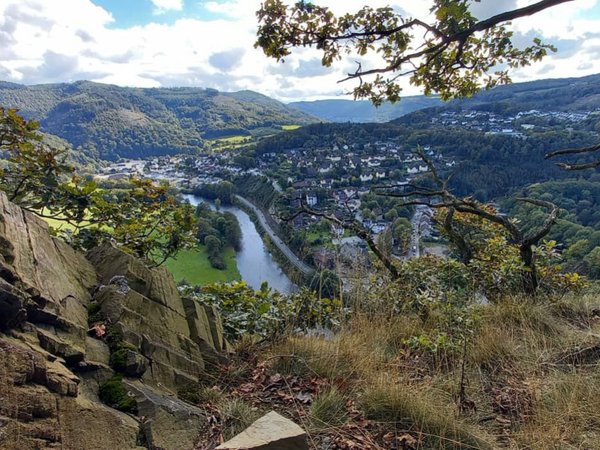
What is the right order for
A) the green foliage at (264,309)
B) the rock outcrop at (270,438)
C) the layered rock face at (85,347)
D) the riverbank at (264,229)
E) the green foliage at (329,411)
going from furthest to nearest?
the riverbank at (264,229) → the green foliage at (264,309) → the green foliage at (329,411) → the rock outcrop at (270,438) → the layered rock face at (85,347)

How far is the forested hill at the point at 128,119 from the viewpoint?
4847 inches

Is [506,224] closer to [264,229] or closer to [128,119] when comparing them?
[264,229]

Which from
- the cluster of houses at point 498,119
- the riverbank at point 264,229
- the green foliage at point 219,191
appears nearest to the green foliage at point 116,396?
the riverbank at point 264,229

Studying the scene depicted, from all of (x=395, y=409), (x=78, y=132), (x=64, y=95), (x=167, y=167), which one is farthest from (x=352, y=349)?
(x=64, y=95)

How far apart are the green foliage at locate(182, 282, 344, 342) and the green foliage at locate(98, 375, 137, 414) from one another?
151 centimetres

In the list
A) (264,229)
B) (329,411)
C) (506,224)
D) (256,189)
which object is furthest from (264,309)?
(256,189)

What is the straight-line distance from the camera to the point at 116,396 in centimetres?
183

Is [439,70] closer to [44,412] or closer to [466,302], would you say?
[466,302]

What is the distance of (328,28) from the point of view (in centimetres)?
333

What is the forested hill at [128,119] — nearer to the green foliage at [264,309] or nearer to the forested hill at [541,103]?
the forested hill at [541,103]

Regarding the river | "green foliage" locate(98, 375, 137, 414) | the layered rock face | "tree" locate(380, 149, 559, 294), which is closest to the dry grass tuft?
the layered rock face

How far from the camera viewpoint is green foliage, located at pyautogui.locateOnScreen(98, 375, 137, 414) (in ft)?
5.95

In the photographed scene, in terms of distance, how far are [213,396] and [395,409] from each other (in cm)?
107

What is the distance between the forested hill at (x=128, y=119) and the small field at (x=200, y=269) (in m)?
92.5
